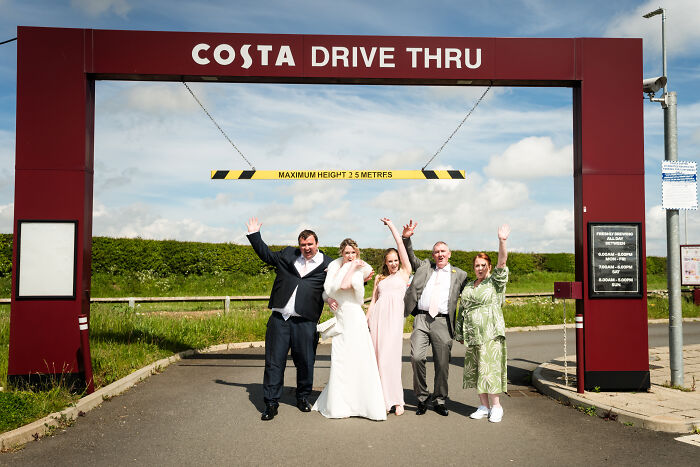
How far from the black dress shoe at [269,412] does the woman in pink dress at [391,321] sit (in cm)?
126

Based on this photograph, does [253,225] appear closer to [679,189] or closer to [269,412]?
[269,412]

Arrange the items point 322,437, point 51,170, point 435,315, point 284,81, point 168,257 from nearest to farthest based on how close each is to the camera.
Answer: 1. point 322,437
2. point 435,315
3. point 51,170
4. point 284,81
5. point 168,257

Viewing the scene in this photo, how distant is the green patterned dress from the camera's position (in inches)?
258

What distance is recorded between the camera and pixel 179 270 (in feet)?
98.7

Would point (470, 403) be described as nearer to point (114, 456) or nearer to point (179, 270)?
point (114, 456)

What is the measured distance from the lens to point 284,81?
8.55m

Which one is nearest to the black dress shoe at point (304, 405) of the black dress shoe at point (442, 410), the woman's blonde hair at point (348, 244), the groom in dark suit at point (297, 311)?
the groom in dark suit at point (297, 311)

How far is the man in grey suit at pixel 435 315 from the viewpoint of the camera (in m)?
6.85

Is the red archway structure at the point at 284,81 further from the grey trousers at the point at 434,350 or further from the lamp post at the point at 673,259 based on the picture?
the grey trousers at the point at 434,350

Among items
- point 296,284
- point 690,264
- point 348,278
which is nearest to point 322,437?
point 348,278

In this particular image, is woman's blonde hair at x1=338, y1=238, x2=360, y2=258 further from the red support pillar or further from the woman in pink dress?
the red support pillar

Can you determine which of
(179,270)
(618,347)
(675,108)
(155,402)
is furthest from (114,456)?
(179,270)

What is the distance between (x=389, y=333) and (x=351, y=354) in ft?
1.68

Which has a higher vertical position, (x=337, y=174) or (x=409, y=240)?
(x=337, y=174)
